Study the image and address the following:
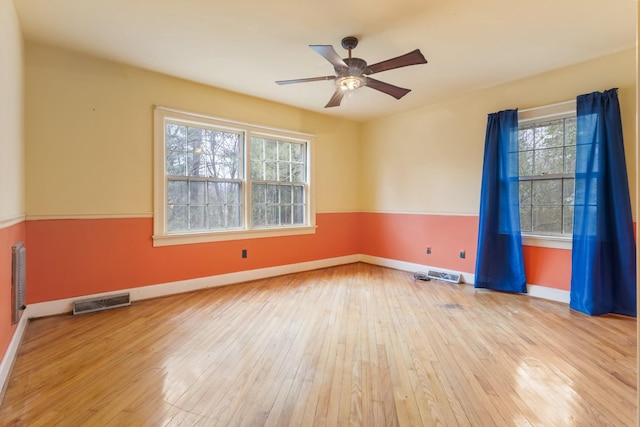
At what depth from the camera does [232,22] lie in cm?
262

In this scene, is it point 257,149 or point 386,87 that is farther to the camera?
point 257,149

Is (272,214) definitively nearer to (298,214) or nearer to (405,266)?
(298,214)

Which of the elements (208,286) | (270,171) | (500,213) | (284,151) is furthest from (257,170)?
(500,213)

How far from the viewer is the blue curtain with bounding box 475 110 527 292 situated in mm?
3799

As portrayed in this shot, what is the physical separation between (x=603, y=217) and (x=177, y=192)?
15.9ft

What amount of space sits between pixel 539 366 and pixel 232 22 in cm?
366

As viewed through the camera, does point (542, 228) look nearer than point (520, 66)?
No

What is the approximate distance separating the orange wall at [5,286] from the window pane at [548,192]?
5179mm

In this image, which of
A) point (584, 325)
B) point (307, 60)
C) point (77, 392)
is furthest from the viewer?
point (307, 60)

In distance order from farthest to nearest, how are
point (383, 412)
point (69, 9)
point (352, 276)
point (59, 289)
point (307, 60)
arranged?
point (352, 276) < point (307, 60) < point (59, 289) < point (69, 9) < point (383, 412)

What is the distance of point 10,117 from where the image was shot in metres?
2.26

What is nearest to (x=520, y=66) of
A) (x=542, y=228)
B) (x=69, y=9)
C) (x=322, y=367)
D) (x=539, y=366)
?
(x=542, y=228)

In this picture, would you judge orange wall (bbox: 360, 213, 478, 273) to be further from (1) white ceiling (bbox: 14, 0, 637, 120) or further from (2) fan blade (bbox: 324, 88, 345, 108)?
(2) fan blade (bbox: 324, 88, 345, 108)

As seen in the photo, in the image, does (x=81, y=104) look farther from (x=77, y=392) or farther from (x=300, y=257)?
(x=300, y=257)
